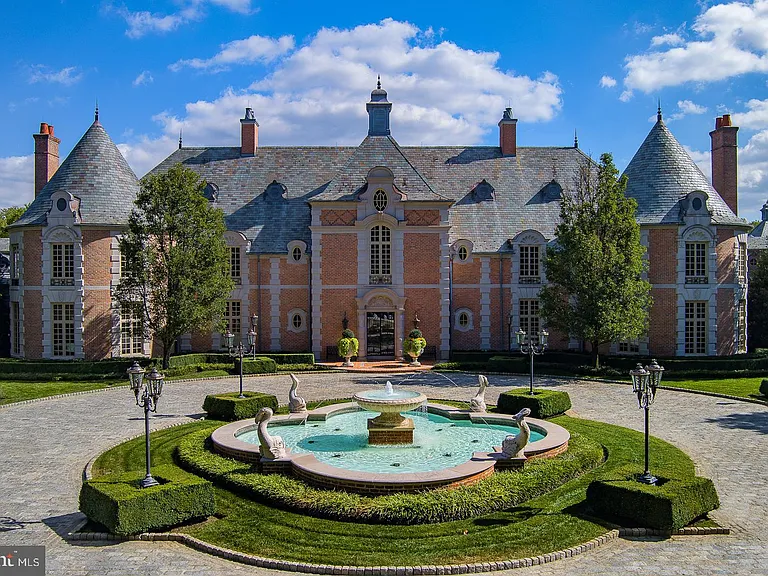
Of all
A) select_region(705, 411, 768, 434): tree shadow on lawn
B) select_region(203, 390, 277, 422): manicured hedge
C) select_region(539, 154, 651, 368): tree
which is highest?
select_region(539, 154, 651, 368): tree

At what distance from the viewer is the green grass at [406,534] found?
10.4 metres

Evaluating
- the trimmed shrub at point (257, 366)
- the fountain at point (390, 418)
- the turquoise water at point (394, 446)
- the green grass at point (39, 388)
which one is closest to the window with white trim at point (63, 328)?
the green grass at point (39, 388)

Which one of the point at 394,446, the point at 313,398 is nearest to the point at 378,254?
the point at 313,398

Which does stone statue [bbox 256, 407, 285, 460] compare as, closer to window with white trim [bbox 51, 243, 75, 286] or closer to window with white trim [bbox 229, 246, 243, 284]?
window with white trim [bbox 229, 246, 243, 284]

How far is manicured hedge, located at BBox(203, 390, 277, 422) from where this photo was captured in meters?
19.9

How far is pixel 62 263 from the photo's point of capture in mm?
33094

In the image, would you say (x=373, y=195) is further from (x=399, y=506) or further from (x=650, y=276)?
(x=399, y=506)

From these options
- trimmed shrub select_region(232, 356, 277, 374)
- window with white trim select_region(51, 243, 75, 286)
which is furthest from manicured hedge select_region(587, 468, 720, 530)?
window with white trim select_region(51, 243, 75, 286)

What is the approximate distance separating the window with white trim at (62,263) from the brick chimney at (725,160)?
36571 millimetres

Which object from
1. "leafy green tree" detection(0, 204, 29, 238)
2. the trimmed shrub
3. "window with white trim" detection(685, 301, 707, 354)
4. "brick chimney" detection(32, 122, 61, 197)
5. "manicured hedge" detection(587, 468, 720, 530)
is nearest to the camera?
"manicured hedge" detection(587, 468, 720, 530)

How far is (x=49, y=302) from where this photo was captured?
108ft

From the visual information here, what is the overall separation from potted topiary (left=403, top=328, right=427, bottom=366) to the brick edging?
22046 millimetres

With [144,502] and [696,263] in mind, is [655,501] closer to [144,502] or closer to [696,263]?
[144,502]

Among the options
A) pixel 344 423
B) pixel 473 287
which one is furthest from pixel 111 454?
pixel 473 287
